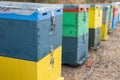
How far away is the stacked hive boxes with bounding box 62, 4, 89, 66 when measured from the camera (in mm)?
5508

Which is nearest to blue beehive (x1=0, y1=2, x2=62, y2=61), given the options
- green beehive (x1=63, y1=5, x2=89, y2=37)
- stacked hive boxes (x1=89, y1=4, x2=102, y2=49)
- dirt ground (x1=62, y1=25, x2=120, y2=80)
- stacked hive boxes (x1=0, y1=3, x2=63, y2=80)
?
stacked hive boxes (x1=0, y1=3, x2=63, y2=80)

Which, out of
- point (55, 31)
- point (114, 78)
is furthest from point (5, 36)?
point (114, 78)

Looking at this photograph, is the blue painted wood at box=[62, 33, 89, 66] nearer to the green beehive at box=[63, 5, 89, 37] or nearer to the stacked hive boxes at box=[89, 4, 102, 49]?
the green beehive at box=[63, 5, 89, 37]

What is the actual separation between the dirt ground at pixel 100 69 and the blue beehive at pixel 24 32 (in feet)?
7.21

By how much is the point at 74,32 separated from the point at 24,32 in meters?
2.50

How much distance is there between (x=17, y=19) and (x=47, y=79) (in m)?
1.09

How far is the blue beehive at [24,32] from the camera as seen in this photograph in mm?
3148

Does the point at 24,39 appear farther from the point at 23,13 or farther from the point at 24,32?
the point at 23,13

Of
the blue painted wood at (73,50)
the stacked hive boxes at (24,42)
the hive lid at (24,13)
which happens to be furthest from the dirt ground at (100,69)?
the hive lid at (24,13)

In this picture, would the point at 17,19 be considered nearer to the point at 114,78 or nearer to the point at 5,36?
the point at 5,36

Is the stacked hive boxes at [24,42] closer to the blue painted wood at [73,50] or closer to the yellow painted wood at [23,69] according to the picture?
the yellow painted wood at [23,69]

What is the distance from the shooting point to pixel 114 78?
5.38 m

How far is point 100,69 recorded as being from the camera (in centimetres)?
594

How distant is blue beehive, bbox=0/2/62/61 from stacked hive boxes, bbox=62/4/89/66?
6.79 ft
